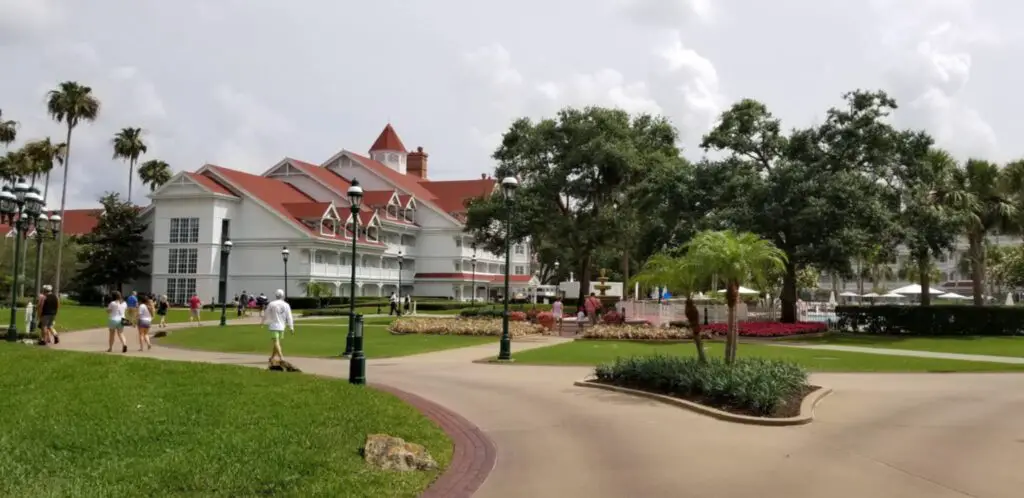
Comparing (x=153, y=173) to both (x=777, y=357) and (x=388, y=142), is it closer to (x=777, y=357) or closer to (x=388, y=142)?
(x=388, y=142)

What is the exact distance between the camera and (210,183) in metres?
67.8

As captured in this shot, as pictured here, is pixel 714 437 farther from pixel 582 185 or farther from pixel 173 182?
pixel 173 182

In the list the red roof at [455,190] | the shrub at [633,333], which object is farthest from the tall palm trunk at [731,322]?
Answer: the red roof at [455,190]

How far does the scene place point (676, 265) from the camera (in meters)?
15.0

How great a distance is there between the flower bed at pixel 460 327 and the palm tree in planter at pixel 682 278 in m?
16.2

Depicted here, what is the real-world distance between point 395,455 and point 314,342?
797 inches

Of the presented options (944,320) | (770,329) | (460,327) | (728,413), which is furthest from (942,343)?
(728,413)

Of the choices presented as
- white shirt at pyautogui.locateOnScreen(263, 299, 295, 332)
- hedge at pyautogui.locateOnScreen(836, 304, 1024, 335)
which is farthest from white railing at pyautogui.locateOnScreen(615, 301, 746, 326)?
white shirt at pyautogui.locateOnScreen(263, 299, 295, 332)

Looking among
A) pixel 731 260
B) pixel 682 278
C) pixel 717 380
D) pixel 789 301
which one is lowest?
pixel 717 380

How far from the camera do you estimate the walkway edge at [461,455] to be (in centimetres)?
746

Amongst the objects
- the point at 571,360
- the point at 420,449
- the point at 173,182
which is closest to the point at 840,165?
the point at 571,360

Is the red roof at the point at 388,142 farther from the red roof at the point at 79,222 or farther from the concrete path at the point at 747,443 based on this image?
the concrete path at the point at 747,443

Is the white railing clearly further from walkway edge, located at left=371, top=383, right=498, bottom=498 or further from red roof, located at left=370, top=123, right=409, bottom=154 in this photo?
red roof, located at left=370, top=123, right=409, bottom=154

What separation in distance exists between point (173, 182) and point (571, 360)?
56.2m
